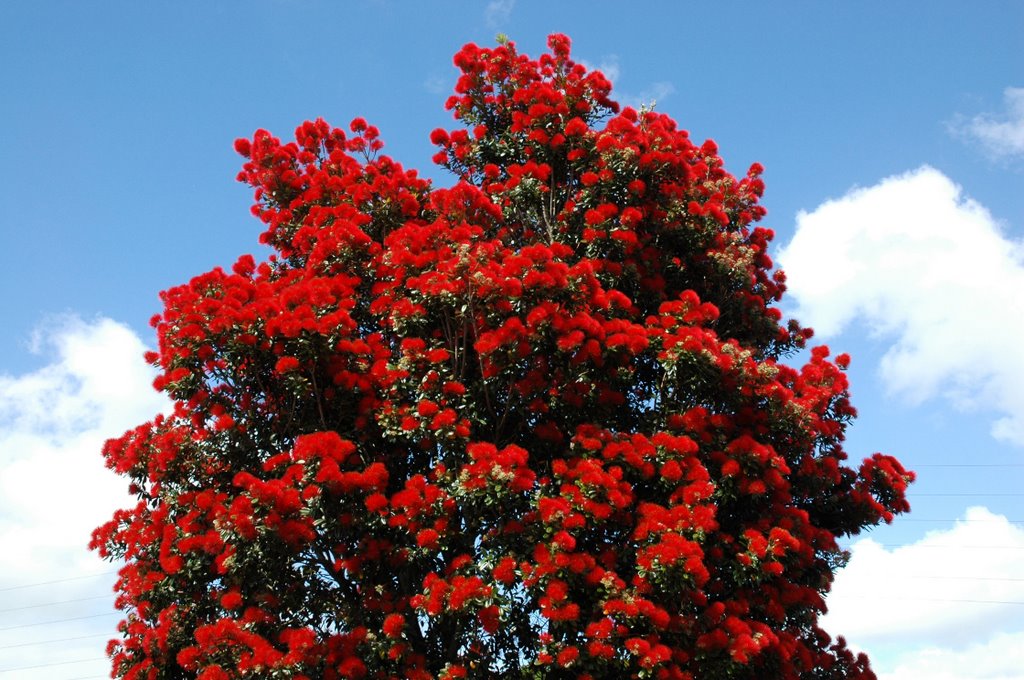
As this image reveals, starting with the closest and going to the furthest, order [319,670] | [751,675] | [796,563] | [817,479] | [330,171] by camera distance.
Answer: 1. [319,670]
2. [751,675]
3. [796,563]
4. [817,479]
5. [330,171]

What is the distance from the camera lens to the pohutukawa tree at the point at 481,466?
29.2 ft

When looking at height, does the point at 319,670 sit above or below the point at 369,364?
below

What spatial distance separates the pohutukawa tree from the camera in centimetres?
889

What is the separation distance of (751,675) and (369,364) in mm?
5632

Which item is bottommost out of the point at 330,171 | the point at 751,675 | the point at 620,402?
the point at 751,675

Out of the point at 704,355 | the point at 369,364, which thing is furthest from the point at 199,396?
the point at 704,355

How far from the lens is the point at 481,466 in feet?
28.8

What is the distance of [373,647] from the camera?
905 centimetres

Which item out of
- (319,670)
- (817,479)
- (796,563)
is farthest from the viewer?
(817,479)

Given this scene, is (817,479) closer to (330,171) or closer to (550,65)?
(550,65)

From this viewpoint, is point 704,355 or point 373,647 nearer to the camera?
point 373,647

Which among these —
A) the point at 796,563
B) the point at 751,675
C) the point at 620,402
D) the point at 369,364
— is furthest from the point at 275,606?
the point at 796,563

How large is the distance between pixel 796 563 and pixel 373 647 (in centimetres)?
510

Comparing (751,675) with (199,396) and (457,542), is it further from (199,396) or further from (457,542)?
(199,396)
